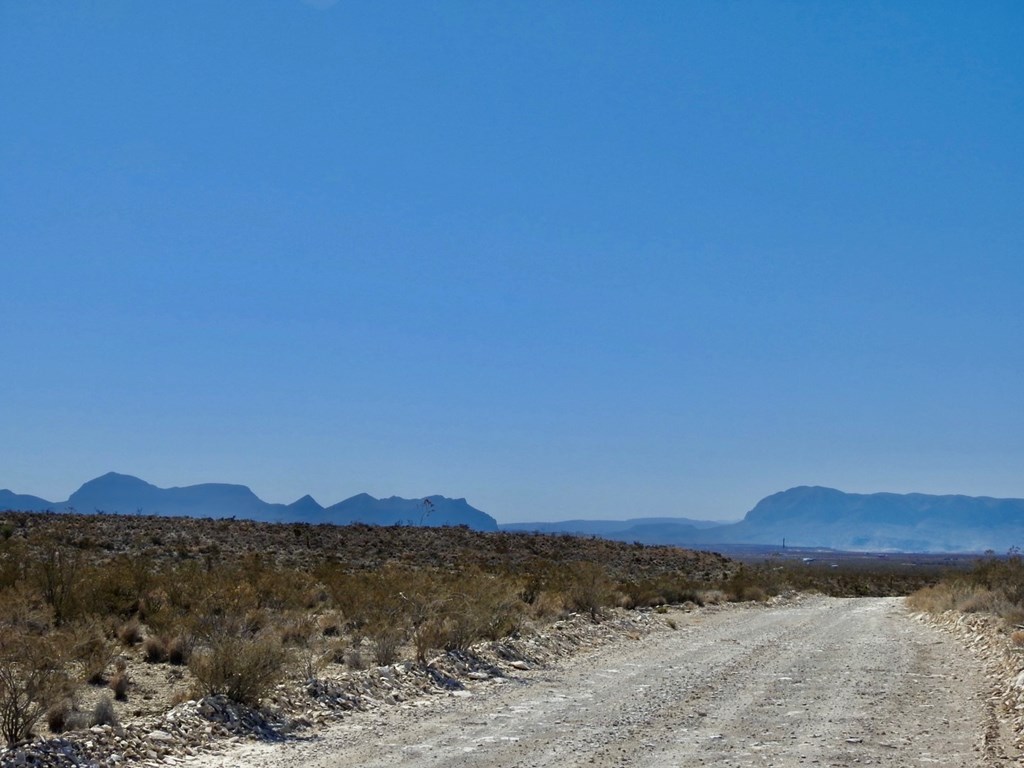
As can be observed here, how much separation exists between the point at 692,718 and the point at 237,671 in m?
5.89

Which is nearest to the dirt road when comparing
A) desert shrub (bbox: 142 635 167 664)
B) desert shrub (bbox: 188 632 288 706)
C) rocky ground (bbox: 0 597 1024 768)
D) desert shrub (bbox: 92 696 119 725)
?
rocky ground (bbox: 0 597 1024 768)

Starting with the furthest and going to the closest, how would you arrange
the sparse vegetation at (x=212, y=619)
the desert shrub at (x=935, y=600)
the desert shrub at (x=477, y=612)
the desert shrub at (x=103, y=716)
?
the desert shrub at (x=935, y=600) → the desert shrub at (x=477, y=612) → the sparse vegetation at (x=212, y=619) → the desert shrub at (x=103, y=716)

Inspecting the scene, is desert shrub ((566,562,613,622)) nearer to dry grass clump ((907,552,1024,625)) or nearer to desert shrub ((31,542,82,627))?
dry grass clump ((907,552,1024,625))

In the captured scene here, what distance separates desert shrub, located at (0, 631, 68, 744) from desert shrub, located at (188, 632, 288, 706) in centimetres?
184

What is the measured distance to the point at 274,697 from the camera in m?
13.1

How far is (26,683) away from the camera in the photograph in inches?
414

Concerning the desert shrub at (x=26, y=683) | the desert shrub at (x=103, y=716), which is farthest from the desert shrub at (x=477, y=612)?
the desert shrub at (x=26, y=683)

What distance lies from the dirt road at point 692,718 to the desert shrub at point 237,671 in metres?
1.19

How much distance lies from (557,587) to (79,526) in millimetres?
26889

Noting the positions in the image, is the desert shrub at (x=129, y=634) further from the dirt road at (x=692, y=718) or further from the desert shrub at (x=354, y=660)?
the dirt road at (x=692, y=718)

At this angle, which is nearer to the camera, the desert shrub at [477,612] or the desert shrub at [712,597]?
the desert shrub at [477,612]

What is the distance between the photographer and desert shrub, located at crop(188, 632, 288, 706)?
1255cm

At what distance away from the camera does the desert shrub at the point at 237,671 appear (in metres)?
12.5

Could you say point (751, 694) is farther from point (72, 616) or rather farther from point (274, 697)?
point (72, 616)
